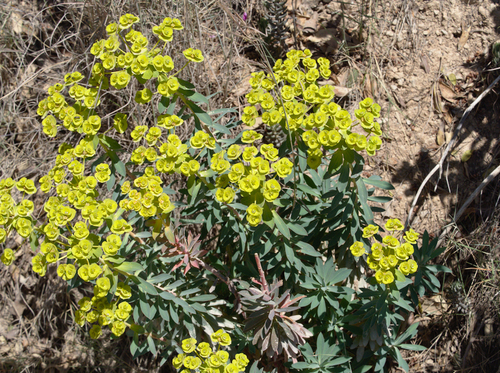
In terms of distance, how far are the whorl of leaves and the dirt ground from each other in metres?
1.47

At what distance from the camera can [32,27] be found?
12.0 feet

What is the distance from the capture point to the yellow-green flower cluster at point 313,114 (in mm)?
1837

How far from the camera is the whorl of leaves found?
83.0 inches

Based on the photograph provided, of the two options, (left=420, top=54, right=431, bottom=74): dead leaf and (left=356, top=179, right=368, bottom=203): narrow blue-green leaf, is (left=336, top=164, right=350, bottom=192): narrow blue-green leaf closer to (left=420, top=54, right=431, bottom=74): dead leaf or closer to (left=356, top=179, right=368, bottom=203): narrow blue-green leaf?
(left=356, top=179, right=368, bottom=203): narrow blue-green leaf

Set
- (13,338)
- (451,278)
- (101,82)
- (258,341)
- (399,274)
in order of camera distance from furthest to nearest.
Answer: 1. (13,338)
2. (451,278)
3. (258,341)
4. (101,82)
5. (399,274)

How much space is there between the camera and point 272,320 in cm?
219

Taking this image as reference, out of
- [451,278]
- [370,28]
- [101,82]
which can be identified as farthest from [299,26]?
[451,278]

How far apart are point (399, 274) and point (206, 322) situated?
1.12m

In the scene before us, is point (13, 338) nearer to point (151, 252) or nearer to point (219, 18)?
point (151, 252)

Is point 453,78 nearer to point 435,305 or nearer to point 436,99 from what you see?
point 436,99

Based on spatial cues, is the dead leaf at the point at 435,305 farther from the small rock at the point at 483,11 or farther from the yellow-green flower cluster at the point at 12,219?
the yellow-green flower cluster at the point at 12,219

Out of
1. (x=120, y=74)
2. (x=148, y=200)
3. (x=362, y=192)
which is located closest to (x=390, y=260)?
(x=362, y=192)

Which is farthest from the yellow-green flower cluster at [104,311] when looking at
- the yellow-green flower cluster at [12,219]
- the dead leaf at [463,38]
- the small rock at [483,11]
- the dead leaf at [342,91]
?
the small rock at [483,11]

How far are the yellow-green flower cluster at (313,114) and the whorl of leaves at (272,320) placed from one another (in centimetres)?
70
